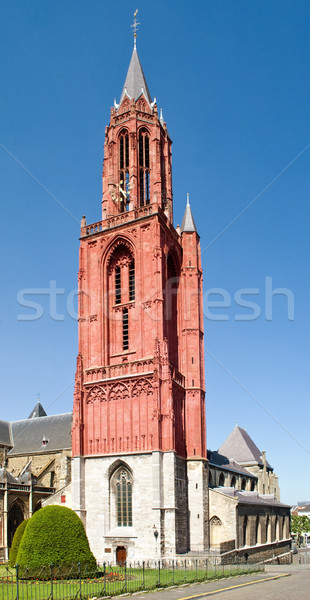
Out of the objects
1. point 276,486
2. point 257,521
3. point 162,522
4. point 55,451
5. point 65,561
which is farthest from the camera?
point 276,486

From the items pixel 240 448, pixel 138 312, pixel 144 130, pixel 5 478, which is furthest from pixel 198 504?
pixel 240 448

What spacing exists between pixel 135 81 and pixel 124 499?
129 ft

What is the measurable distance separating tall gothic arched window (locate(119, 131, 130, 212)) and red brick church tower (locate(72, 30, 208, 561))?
4.0 inches

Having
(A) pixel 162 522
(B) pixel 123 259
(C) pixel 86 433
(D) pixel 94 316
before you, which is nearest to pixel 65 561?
(A) pixel 162 522

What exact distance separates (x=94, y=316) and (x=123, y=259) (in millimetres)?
5521

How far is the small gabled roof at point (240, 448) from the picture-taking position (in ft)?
247

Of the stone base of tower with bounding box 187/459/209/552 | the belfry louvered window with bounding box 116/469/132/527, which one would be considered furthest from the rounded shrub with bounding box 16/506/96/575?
the stone base of tower with bounding box 187/459/209/552

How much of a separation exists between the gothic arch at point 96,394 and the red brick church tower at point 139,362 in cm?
8

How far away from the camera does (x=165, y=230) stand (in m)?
46.8

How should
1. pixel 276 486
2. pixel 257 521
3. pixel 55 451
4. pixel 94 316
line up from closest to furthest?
1. pixel 94 316
2. pixel 257 521
3. pixel 55 451
4. pixel 276 486

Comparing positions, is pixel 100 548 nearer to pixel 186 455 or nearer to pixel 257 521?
pixel 186 455

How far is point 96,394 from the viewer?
43094 mm

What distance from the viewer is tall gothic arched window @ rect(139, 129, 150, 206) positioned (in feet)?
165

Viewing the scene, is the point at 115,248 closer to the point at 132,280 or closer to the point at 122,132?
the point at 132,280
